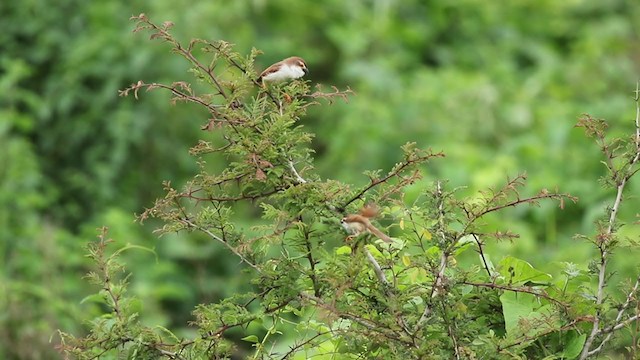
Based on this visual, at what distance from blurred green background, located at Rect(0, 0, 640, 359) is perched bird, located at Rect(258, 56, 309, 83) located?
4.17 meters

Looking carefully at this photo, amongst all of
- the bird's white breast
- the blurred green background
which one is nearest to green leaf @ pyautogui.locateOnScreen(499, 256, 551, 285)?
the bird's white breast

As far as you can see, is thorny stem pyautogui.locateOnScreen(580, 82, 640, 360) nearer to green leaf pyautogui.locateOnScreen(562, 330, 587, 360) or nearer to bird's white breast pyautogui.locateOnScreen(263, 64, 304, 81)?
green leaf pyautogui.locateOnScreen(562, 330, 587, 360)

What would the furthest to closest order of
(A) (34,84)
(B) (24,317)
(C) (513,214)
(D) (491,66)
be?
(D) (491,66) < (A) (34,84) < (C) (513,214) < (B) (24,317)

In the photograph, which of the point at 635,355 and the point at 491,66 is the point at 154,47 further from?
the point at 635,355

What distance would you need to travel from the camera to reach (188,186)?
8.61 ft

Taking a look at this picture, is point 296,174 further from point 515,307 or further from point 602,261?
point 602,261

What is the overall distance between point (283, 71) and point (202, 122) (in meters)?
6.25

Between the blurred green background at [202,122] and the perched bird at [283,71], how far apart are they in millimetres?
4169

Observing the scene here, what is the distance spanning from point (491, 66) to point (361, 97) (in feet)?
5.93

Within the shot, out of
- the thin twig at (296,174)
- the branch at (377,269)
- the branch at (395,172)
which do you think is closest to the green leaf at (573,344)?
the branch at (377,269)

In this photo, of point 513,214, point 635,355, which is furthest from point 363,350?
point 513,214

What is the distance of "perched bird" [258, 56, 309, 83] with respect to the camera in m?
2.86

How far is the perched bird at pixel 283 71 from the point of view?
9.38ft

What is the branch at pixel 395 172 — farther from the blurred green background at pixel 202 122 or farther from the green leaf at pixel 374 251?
the blurred green background at pixel 202 122
